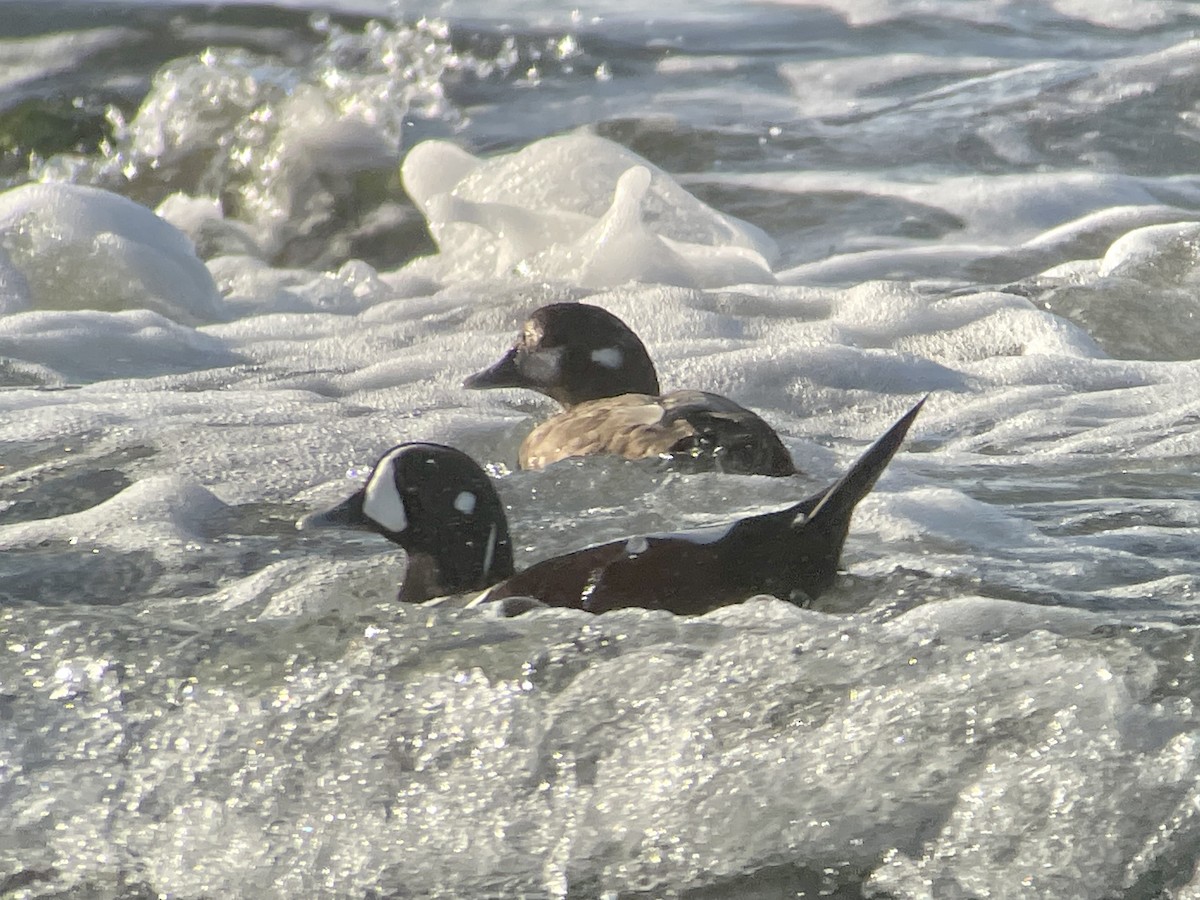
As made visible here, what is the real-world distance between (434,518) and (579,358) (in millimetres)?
1719

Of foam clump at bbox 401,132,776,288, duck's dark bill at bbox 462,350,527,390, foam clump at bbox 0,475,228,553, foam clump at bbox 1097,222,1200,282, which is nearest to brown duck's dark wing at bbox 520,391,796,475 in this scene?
duck's dark bill at bbox 462,350,527,390

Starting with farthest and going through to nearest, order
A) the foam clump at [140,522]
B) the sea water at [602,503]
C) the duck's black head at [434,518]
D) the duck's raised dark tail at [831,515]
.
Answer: the foam clump at [140,522] → the duck's black head at [434,518] → the duck's raised dark tail at [831,515] → the sea water at [602,503]

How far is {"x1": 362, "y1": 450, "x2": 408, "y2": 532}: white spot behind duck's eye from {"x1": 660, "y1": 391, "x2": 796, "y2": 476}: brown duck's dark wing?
876mm

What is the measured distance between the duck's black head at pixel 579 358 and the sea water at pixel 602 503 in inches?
7.8

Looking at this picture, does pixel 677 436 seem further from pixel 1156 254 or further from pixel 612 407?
pixel 1156 254

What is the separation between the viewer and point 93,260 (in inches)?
295

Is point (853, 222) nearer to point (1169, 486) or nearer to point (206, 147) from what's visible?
point (206, 147)

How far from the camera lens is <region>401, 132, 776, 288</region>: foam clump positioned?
7.52 meters

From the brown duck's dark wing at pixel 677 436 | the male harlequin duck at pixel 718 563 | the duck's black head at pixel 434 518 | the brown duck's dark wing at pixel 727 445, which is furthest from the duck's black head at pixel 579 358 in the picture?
the male harlequin duck at pixel 718 563

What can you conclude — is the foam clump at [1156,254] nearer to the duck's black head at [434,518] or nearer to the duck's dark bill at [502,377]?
the duck's dark bill at [502,377]

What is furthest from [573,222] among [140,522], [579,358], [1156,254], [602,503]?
[140,522]

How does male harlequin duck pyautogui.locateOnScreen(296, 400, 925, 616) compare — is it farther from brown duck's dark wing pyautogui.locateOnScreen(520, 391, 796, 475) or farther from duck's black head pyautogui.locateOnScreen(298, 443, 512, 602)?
brown duck's dark wing pyautogui.locateOnScreen(520, 391, 796, 475)

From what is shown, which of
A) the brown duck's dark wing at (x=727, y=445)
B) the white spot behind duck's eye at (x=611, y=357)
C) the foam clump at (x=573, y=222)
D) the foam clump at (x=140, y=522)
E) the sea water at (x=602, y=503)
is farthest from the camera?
the foam clump at (x=573, y=222)

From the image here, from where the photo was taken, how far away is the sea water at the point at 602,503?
229 cm
